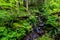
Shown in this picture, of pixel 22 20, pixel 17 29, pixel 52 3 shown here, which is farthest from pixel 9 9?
pixel 52 3

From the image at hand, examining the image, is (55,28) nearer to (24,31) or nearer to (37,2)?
(24,31)

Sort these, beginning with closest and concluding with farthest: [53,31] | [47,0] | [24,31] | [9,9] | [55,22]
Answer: [24,31]
[53,31]
[55,22]
[9,9]
[47,0]

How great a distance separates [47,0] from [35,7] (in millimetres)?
Result: 2423

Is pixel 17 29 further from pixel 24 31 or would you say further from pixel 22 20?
pixel 22 20

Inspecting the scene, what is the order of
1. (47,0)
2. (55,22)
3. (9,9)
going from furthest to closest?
(47,0) → (9,9) → (55,22)

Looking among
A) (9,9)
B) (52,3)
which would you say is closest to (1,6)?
(9,9)

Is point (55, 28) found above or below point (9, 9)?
below

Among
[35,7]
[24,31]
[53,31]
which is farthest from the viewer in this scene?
[35,7]

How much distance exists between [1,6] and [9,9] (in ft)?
2.93

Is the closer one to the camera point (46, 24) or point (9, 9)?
point (46, 24)

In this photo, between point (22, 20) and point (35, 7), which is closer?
point (22, 20)

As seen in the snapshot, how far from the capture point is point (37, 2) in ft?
55.3

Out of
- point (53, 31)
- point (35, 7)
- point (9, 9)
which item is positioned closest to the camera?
point (53, 31)

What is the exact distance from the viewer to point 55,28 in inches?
470
